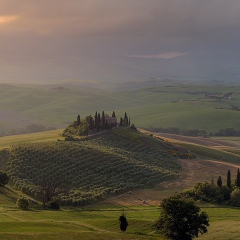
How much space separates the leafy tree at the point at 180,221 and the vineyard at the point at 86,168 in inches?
971

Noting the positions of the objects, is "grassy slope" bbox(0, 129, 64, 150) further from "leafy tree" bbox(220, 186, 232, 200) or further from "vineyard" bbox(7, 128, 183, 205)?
"leafy tree" bbox(220, 186, 232, 200)

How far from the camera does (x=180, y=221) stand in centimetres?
4600

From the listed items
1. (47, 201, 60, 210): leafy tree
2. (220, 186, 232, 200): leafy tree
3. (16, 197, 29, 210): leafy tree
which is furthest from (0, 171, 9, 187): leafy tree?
(220, 186, 232, 200): leafy tree

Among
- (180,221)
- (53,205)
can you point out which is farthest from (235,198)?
(180,221)

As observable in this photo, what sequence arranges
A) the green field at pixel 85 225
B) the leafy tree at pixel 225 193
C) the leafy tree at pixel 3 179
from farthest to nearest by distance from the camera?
the leafy tree at pixel 225 193, the leafy tree at pixel 3 179, the green field at pixel 85 225

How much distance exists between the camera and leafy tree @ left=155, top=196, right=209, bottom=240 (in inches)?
1793

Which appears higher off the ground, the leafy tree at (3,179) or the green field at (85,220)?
the leafy tree at (3,179)

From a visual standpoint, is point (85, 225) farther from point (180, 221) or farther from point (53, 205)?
point (53, 205)

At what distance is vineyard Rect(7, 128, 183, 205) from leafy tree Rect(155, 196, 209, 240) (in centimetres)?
2467

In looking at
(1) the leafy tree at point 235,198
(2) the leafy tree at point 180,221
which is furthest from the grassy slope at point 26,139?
(2) the leafy tree at point 180,221

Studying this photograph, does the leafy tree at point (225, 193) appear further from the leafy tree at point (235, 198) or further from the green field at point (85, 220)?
the green field at point (85, 220)

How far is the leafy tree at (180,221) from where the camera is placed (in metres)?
45.5

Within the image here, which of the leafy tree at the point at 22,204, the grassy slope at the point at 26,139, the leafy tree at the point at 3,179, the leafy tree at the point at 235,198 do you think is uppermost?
the grassy slope at the point at 26,139

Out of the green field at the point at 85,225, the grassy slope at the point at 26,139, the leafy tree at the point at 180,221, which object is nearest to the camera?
the green field at the point at 85,225
